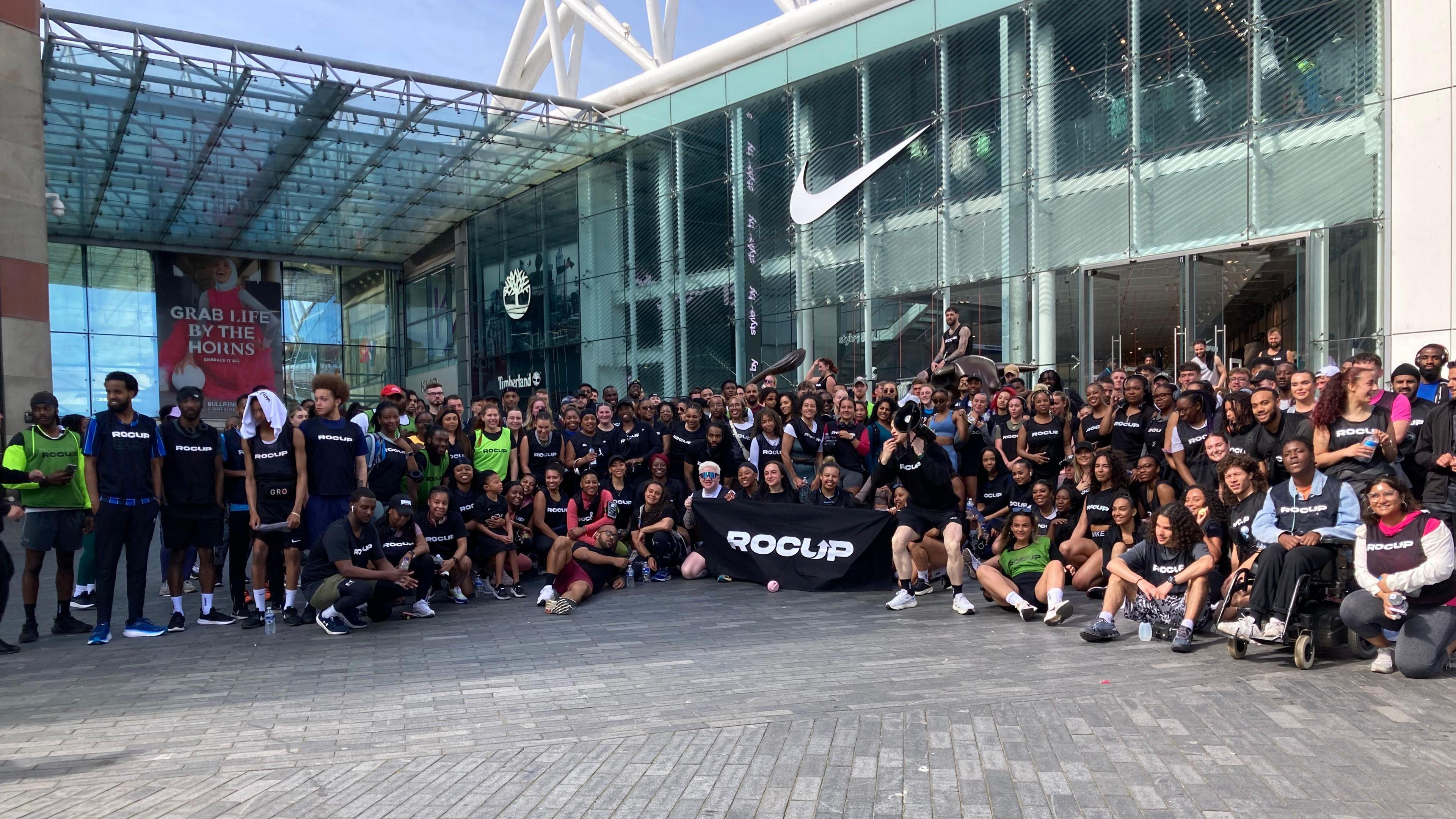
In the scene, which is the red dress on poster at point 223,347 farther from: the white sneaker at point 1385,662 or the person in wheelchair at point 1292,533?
the white sneaker at point 1385,662

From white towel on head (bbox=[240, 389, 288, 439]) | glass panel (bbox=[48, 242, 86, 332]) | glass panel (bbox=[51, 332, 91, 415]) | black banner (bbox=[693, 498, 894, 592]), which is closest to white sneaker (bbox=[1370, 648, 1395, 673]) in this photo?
black banner (bbox=[693, 498, 894, 592])

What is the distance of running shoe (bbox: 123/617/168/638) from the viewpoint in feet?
28.1

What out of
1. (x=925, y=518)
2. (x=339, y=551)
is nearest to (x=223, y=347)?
(x=339, y=551)

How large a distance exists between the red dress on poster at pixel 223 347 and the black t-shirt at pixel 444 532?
92.0ft

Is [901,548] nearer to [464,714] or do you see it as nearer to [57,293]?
[464,714]

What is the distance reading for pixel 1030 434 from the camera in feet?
35.9

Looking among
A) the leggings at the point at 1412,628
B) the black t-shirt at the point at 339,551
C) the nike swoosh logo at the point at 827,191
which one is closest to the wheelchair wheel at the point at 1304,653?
the leggings at the point at 1412,628

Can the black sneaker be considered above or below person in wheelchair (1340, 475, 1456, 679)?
below

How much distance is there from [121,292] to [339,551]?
3099 cm

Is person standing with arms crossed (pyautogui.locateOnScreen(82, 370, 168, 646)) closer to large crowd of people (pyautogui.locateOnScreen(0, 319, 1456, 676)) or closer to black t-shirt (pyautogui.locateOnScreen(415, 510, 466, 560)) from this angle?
large crowd of people (pyautogui.locateOnScreen(0, 319, 1456, 676))

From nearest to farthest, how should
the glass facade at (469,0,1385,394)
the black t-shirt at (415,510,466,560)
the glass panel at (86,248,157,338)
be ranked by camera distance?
the black t-shirt at (415,510,466,560) < the glass facade at (469,0,1385,394) < the glass panel at (86,248,157,338)

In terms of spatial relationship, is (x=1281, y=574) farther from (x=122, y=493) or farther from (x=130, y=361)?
(x=130, y=361)

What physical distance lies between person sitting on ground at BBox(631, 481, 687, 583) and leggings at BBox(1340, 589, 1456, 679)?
655 cm

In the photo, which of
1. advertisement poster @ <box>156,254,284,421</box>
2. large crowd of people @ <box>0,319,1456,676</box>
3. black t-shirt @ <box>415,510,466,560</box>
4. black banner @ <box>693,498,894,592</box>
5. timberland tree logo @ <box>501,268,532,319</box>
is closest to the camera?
large crowd of people @ <box>0,319,1456,676</box>
